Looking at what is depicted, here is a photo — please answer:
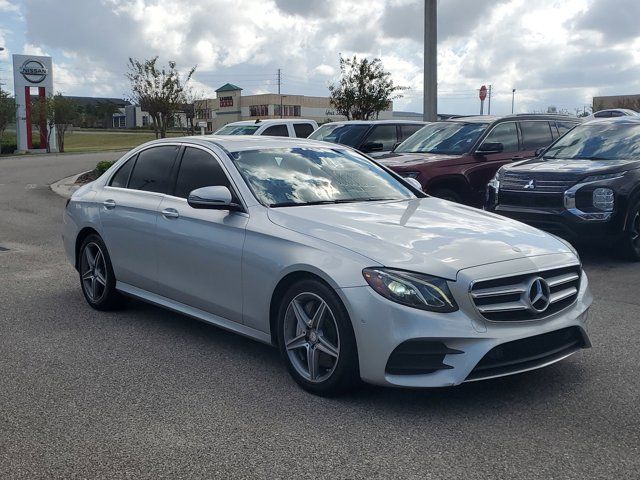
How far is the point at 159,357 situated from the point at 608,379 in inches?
122

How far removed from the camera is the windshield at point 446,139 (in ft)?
38.0

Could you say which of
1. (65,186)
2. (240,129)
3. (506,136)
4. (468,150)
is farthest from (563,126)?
(65,186)

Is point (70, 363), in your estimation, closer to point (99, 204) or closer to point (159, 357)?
point (159, 357)

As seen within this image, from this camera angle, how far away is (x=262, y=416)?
4.32 meters

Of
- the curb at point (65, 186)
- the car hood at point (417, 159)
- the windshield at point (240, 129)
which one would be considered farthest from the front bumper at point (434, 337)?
the curb at point (65, 186)

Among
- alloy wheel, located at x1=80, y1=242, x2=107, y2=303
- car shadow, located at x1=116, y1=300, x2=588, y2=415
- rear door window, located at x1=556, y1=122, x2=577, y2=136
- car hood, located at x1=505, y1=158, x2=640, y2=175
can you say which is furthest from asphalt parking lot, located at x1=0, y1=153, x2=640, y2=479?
rear door window, located at x1=556, y1=122, x2=577, y2=136

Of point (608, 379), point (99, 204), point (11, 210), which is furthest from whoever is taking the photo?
point (11, 210)

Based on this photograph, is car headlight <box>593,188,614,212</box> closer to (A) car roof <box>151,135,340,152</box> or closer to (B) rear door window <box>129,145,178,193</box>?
(A) car roof <box>151,135,340,152</box>

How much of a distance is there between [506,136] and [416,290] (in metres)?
8.34

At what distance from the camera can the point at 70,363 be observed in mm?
5379

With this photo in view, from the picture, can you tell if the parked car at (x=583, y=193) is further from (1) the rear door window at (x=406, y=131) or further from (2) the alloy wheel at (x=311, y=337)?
(2) the alloy wheel at (x=311, y=337)

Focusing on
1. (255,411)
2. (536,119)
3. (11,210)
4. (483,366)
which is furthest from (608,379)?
(11,210)

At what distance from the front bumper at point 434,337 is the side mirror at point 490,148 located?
23.5 ft

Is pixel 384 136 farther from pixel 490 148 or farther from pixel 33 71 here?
pixel 33 71
